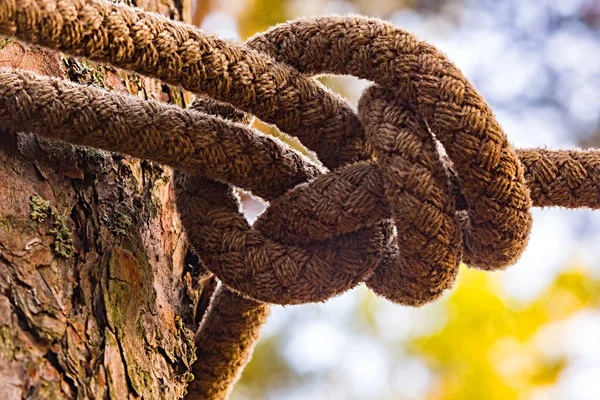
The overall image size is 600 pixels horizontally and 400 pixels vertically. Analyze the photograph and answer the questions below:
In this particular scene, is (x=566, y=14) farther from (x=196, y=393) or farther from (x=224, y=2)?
(x=196, y=393)

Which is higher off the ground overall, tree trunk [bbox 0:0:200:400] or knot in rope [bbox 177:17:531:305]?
knot in rope [bbox 177:17:531:305]

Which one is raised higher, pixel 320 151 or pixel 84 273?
pixel 320 151

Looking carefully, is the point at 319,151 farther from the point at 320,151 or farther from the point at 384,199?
the point at 384,199

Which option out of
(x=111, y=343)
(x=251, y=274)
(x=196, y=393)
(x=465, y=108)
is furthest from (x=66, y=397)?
(x=465, y=108)

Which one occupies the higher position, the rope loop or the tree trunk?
the rope loop

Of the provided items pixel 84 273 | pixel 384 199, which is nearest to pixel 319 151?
pixel 384 199
